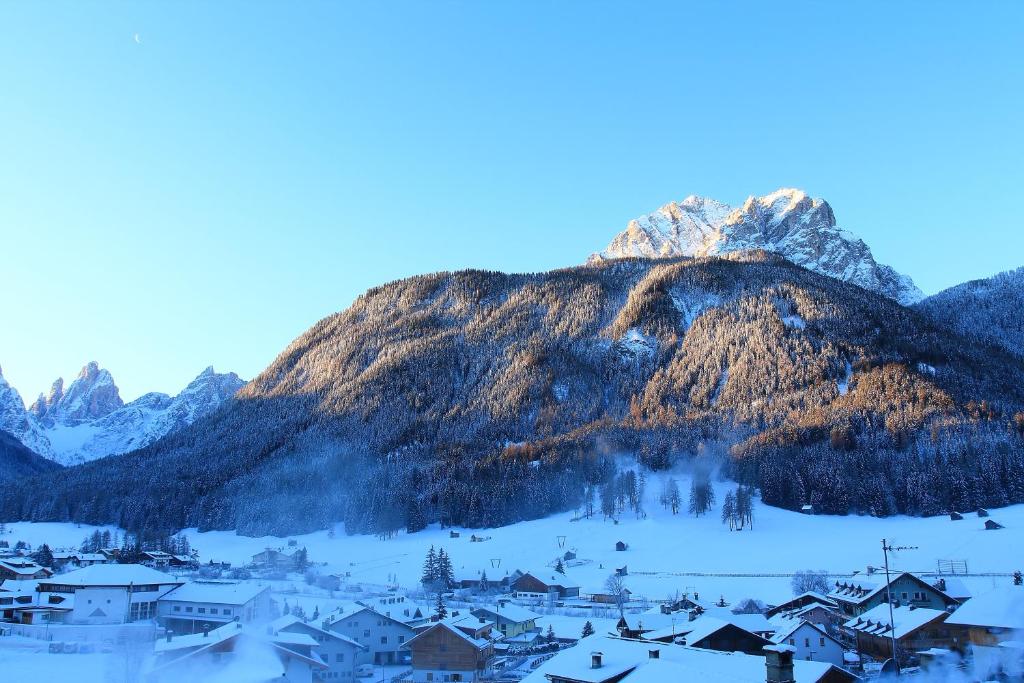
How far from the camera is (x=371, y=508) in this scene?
127 metres

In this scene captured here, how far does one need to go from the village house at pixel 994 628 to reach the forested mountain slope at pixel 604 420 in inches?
2902

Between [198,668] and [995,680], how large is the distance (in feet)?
87.7

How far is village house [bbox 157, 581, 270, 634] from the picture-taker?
2046 inches

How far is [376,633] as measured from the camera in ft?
169

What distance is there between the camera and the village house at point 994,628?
56.7 ft

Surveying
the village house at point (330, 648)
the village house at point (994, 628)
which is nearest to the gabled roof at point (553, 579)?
the village house at point (330, 648)

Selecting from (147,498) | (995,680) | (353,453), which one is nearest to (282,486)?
(353,453)

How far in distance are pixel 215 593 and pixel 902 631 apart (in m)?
39.2

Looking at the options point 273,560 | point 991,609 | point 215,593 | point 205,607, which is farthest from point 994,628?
point 273,560

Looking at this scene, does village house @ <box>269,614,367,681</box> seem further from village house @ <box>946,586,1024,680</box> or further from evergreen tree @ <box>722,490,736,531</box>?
evergreen tree @ <box>722,490,736,531</box>

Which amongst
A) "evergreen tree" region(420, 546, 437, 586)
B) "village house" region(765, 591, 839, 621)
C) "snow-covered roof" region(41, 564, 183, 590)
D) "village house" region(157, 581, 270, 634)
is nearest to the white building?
"snow-covered roof" region(41, 564, 183, 590)

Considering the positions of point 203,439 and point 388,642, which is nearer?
point 388,642

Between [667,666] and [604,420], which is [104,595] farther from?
[604,420]

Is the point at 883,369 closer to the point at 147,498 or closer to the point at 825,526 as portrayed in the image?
the point at 825,526
